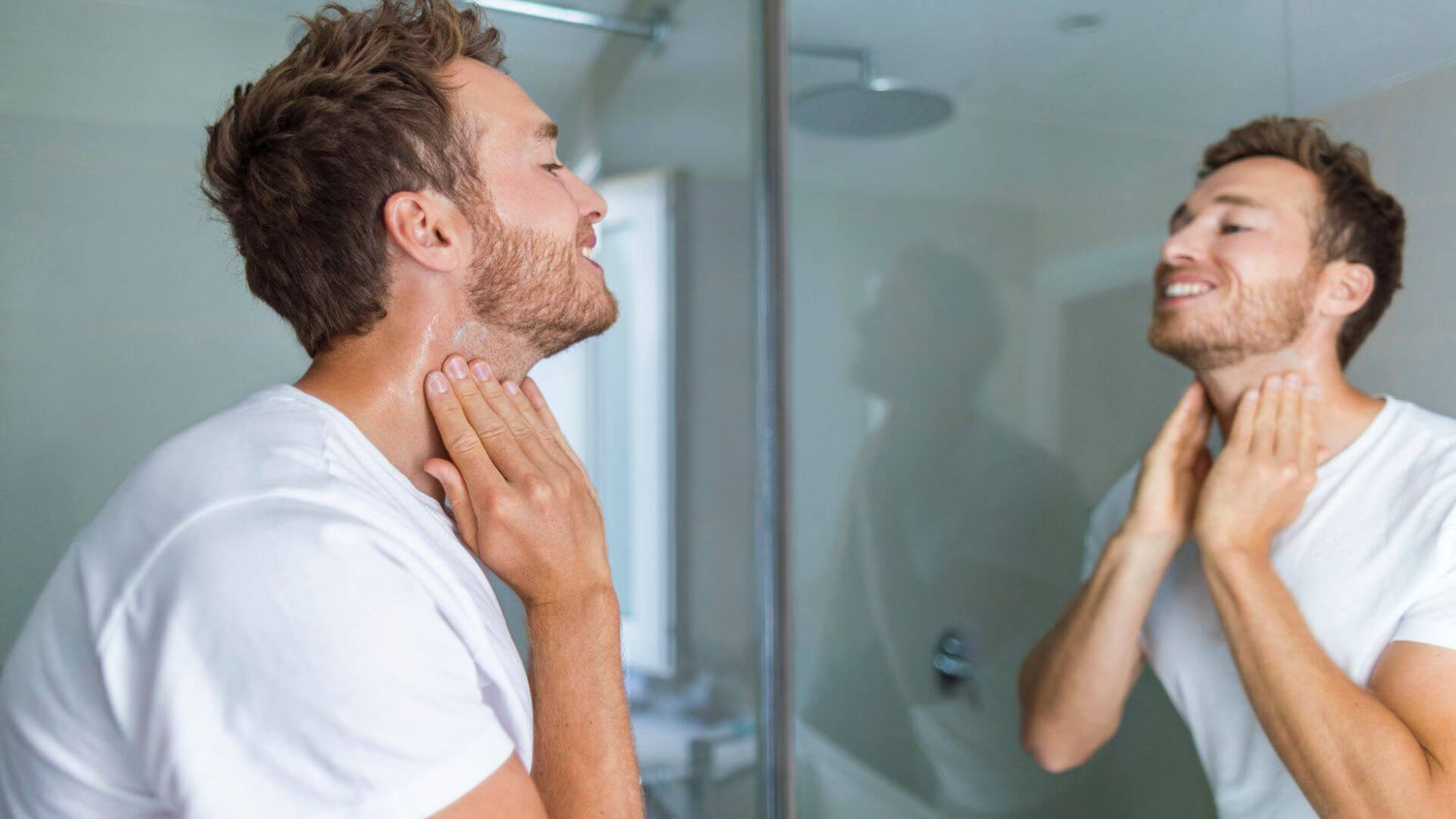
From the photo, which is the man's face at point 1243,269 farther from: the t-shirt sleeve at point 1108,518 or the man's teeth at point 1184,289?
the t-shirt sleeve at point 1108,518

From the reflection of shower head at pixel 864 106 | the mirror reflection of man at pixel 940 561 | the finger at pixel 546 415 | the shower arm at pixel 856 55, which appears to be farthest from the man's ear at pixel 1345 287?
the finger at pixel 546 415

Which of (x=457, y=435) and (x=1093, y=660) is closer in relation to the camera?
(x=457, y=435)

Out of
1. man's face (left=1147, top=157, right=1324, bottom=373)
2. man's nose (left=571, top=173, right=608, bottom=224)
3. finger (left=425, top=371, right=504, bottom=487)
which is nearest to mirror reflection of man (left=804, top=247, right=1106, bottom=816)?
man's face (left=1147, top=157, right=1324, bottom=373)

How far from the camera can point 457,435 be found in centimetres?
92

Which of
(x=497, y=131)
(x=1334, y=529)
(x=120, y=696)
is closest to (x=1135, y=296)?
(x=1334, y=529)

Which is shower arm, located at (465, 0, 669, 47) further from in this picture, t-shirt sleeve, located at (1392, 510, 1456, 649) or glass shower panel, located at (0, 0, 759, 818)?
t-shirt sleeve, located at (1392, 510, 1456, 649)

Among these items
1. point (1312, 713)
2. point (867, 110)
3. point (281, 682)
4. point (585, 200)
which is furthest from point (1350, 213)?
point (281, 682)

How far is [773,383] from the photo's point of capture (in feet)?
5.81

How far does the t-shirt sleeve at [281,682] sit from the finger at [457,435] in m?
0.24

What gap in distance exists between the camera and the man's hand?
0.89 m

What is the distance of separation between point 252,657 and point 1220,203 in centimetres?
→ 121

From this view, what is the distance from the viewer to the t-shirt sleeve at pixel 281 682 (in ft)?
2.01

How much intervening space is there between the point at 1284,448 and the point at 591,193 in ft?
2.77

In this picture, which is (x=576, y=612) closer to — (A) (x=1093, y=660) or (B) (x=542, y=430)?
(B) (x=542, y=430)
